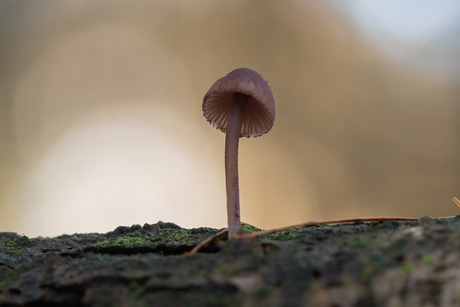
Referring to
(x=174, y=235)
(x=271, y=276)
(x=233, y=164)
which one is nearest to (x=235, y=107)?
(x=233, y=164)

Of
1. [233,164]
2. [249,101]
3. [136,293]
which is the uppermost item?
[249,101]

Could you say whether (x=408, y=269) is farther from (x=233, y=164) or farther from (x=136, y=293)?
(x=233, y=164)

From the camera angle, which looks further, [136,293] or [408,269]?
[136,293]

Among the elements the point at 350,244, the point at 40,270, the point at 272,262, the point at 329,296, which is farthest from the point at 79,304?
the point at 350,244

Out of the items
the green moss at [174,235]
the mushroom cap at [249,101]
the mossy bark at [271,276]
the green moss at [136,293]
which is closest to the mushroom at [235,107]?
the mushroom cap at [249,101]

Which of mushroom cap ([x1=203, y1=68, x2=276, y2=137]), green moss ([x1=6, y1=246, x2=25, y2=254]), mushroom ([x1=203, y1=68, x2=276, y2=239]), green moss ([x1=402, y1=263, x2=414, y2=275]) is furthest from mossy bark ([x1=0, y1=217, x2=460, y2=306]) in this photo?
mushroom cap ([x1=203, y1=68, x2=276, y2=137])

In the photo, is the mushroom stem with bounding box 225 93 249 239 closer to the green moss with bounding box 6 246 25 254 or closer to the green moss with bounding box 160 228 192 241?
the green moss with bounding box 160 228 192 241
